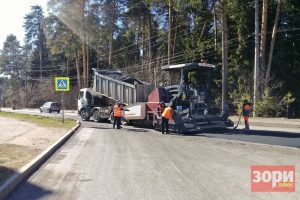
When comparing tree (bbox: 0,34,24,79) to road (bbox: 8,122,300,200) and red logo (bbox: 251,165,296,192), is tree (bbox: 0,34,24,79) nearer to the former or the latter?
road (bbox: 8,122,300,200)

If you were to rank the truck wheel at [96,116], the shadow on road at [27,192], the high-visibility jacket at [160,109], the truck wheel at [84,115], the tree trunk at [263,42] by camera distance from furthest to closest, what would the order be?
1. the tree trunk at [263,42]
2. the truck wheel at [84,115]
3. the truck wheel at [96,116]
4. the high-visibility jacket at [160,109]
5. the shadow on road at [27,192]

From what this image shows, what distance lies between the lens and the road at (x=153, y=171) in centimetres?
770

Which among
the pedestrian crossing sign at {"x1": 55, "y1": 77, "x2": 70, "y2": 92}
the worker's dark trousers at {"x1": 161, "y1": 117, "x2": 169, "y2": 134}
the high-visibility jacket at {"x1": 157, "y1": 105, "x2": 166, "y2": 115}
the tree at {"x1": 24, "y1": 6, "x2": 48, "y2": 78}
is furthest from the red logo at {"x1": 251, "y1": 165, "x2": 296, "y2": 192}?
the tree at {"x1": 24, "y1": 6, "x2": 48, "y2": 78}

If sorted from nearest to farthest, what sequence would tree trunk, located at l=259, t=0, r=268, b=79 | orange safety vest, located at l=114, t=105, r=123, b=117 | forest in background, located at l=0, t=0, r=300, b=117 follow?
orange safety vest, located at l=114, t=105, r=123, b=117 < tree trunk, located at l=259, t=0, r=268, b=79 < forest in background, located at l=0, t=0, r=300, b=117

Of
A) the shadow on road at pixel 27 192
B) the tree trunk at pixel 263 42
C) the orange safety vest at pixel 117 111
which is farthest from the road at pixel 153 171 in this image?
the tree trunk at pixel 263 42

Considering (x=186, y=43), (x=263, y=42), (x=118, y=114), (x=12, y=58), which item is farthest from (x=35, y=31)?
(x=118, y=114)

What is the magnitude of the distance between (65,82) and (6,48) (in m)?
84.5

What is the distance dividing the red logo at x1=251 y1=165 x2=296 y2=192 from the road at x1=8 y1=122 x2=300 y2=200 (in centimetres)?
16

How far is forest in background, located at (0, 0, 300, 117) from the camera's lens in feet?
122

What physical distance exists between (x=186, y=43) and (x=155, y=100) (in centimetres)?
2601

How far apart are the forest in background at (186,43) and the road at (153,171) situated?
9072 millimetres

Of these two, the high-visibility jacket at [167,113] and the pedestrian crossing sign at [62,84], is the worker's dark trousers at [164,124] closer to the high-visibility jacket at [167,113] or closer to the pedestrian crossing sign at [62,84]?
the high-visibility jacket at [167,113]

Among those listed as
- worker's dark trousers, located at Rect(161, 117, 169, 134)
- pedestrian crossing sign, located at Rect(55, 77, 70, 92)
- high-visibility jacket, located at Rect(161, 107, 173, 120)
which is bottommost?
worker's dark trousers, located at Rect(161, 117, 169, 134)

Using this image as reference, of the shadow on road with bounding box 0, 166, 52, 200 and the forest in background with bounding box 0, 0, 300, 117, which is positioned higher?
the forest in background with bounding box 0, 0, 300, 117
